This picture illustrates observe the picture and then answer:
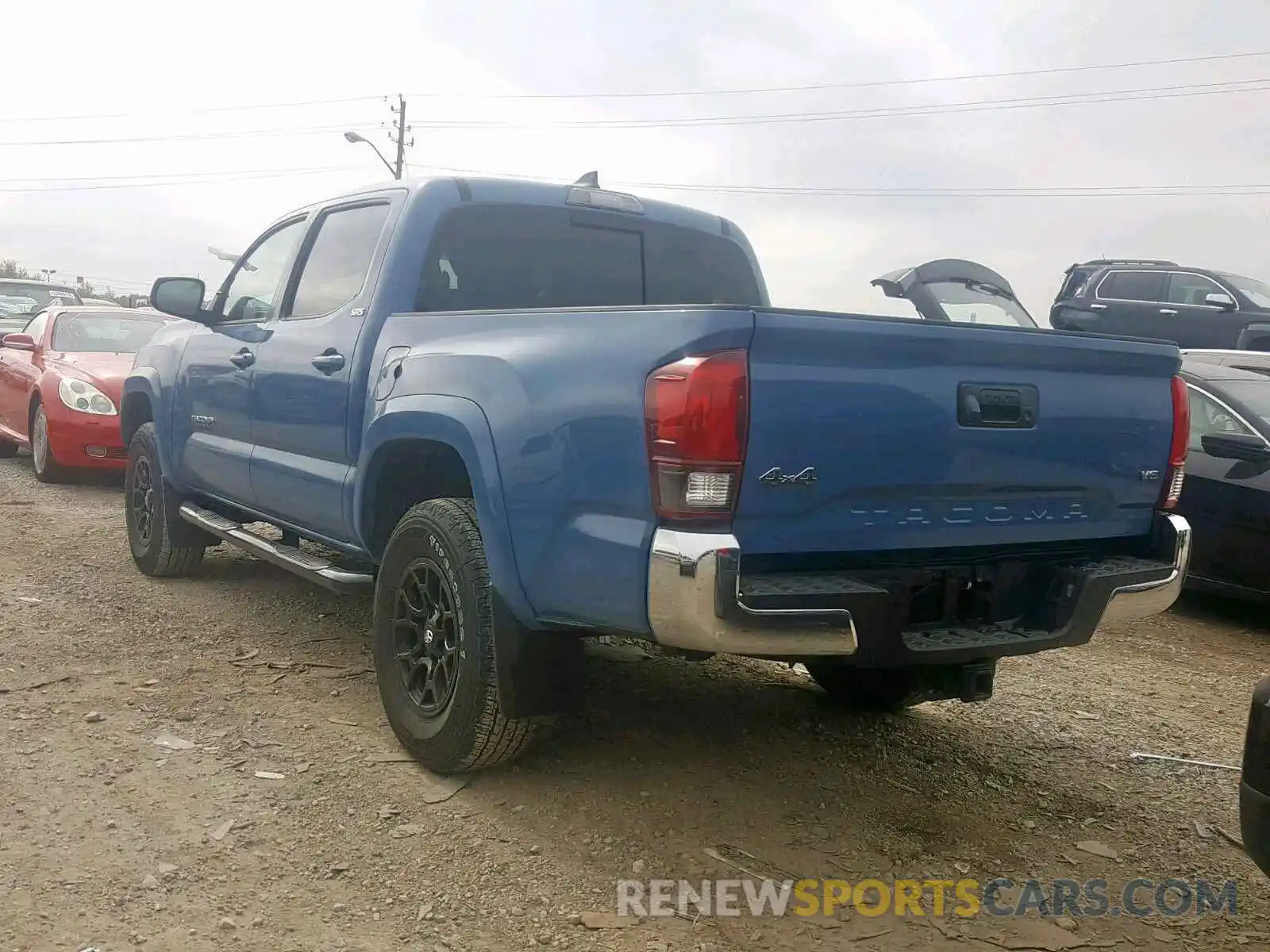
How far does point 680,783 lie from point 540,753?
48 cm

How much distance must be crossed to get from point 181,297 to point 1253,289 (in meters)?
12.8

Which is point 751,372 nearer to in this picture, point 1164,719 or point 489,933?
point 489,933

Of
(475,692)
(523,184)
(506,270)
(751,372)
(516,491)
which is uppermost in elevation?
(523,184)

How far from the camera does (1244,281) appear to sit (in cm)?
1405

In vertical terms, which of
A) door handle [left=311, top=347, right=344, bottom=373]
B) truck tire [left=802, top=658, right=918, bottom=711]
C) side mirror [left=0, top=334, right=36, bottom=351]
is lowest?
truck tire [left=802, top=658, right=918, bottom=711]

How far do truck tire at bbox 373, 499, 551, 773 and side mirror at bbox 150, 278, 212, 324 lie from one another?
7.62ft

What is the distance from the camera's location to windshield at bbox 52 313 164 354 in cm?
996

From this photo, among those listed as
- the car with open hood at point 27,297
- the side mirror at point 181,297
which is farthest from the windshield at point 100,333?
the car with open hood at point 27,297

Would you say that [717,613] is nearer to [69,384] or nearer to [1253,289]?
[69,384]

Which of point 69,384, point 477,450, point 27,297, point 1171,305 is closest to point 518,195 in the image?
point 477,450

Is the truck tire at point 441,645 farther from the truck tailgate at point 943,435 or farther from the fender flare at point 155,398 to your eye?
the fender flare at point 155,398

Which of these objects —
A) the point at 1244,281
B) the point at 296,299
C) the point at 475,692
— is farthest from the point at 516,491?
the point at 1244,281

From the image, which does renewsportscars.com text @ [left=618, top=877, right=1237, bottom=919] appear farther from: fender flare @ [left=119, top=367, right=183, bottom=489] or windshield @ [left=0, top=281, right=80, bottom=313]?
windshield @ [left=0, top=281, right=80, bottom=313]

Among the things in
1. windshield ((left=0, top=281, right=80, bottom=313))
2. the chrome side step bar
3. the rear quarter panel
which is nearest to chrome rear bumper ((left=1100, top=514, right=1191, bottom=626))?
the rear quarter panel
